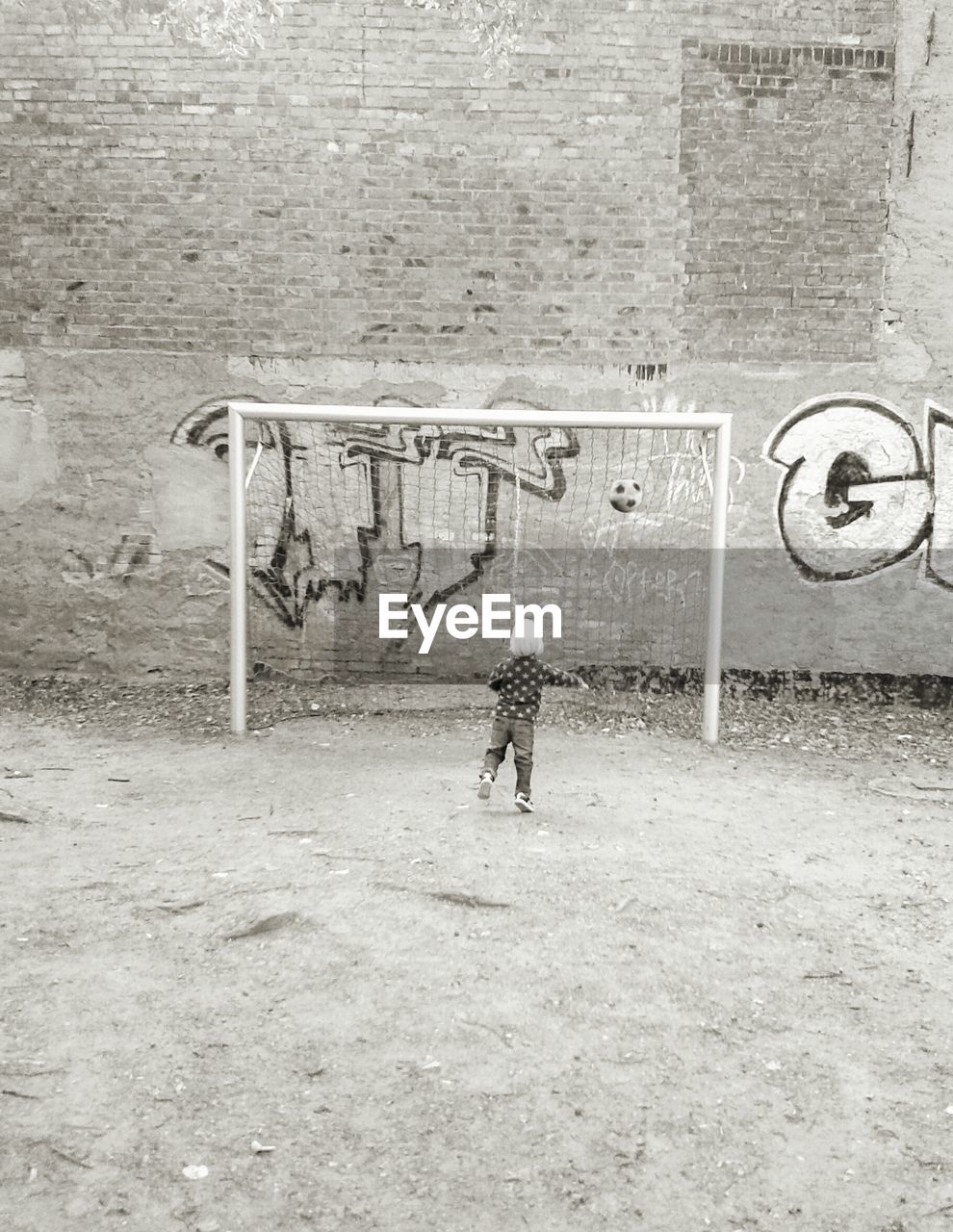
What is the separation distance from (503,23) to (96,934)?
617 cm

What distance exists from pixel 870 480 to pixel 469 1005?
548 centimetres

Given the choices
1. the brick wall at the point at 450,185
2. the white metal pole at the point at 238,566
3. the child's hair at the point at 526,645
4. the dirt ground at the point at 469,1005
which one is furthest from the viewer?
the brick wall at the point at 450,185

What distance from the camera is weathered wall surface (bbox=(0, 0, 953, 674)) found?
23.5ft

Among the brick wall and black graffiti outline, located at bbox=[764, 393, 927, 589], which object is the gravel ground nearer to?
black graffiti outline, located at bbox=[764, 393, 927, 589]

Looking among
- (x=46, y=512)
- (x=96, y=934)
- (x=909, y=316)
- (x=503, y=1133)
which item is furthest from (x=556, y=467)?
(x=503, y=1133)

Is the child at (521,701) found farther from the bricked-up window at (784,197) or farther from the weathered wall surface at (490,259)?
the bricked-up window at (784,197)

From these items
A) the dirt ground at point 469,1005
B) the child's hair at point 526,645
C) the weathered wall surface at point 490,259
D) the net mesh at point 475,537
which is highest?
the weathered wall surface at point 490,259

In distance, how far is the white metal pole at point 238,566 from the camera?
6715 mm

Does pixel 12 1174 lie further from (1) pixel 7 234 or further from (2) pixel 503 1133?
(1) pixel 7 234

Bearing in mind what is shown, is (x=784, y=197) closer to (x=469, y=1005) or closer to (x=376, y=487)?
(x=376, y=487)

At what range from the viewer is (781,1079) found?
3.09m

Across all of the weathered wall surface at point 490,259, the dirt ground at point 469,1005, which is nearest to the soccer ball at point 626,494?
the weathered wall surface at point 490,259

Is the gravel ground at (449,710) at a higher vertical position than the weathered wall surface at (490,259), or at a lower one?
lower

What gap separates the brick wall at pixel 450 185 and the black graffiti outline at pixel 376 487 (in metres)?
0.55
